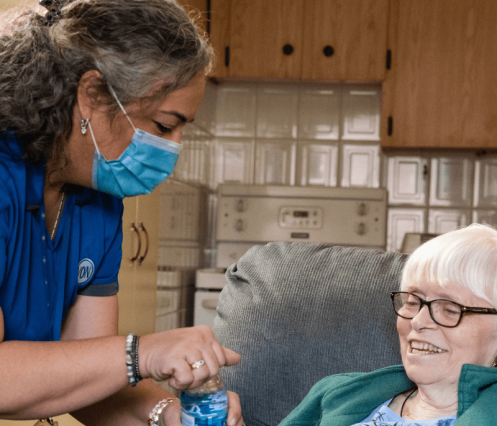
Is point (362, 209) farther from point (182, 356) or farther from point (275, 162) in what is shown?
point (182, 356)

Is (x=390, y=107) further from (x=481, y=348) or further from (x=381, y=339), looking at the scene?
(x=481, y=348)

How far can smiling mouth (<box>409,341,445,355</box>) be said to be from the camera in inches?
41.3

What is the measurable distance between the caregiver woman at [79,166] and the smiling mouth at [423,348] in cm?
37

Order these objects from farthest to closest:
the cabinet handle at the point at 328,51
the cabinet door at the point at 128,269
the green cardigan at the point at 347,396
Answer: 1. the cabinet handle at the point at 328,51
2. the cabinet door at the point at 128,269
3. the green cardigan at the point at 347,396

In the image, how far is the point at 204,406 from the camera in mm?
799

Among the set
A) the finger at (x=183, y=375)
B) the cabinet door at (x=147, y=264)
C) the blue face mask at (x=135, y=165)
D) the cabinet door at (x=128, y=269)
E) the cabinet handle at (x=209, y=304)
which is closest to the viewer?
the finger at (x=183, y=375)

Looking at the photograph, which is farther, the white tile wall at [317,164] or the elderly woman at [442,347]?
the white tile wall at [317,164]

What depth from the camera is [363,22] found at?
309 cm

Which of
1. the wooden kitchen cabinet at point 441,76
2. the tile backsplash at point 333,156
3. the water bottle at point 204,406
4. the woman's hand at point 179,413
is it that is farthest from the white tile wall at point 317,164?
the water bottle at point 204,406

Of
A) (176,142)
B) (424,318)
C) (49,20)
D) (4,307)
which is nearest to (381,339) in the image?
(424,318)

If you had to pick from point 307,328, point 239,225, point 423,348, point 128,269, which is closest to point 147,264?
point 128,269

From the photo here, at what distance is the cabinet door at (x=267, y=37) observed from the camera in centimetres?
313

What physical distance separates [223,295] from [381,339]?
448mm

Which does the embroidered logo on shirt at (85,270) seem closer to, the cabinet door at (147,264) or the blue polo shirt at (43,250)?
the blue polo shirt at (43,250)
